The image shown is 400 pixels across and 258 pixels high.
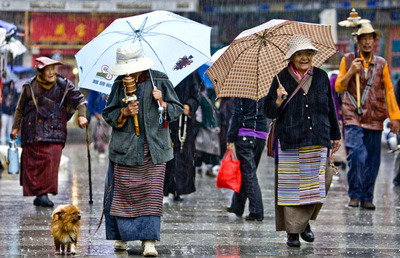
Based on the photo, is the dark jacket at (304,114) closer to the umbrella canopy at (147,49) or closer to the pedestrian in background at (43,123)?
the umbrella canopy at (147,49)

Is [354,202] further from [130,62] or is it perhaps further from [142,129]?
[130,62]

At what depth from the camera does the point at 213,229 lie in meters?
8.44

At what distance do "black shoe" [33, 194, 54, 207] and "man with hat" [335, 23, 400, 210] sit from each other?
12.1 ft

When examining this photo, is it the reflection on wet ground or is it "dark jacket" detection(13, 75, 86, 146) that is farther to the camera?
"dark jacket" detection(13, 75, 86, 146)

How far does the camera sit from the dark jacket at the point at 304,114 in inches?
289

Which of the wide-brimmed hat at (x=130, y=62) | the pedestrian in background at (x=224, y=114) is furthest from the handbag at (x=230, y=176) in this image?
the pedestrian in background at (x=224, y=114)

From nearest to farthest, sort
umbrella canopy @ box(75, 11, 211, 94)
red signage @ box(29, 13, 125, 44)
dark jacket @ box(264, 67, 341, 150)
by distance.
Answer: dark jacket @ box(264, 67, 341, 150)
umbrella canopy @ box(75, 11, 211, 94)
red signage @ box(29, 13, 125, 44)

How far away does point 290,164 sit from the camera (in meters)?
7.45

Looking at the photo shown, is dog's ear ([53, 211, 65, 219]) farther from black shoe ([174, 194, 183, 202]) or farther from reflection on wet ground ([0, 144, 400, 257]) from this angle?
black shoe ([174, 194, 183, 202])

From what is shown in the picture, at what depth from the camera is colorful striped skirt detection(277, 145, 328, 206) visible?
7387 mm

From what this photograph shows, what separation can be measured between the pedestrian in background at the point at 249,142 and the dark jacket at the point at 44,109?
1.97 m

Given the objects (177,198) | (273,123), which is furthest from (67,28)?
(273,123)

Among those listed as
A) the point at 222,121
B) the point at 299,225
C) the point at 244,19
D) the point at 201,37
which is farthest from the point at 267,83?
the point at 244,19

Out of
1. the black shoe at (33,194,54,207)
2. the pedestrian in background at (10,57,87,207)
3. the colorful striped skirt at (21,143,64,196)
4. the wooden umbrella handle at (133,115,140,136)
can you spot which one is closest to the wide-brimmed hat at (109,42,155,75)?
the wooden umbrella handle at (133,115,140,136)
